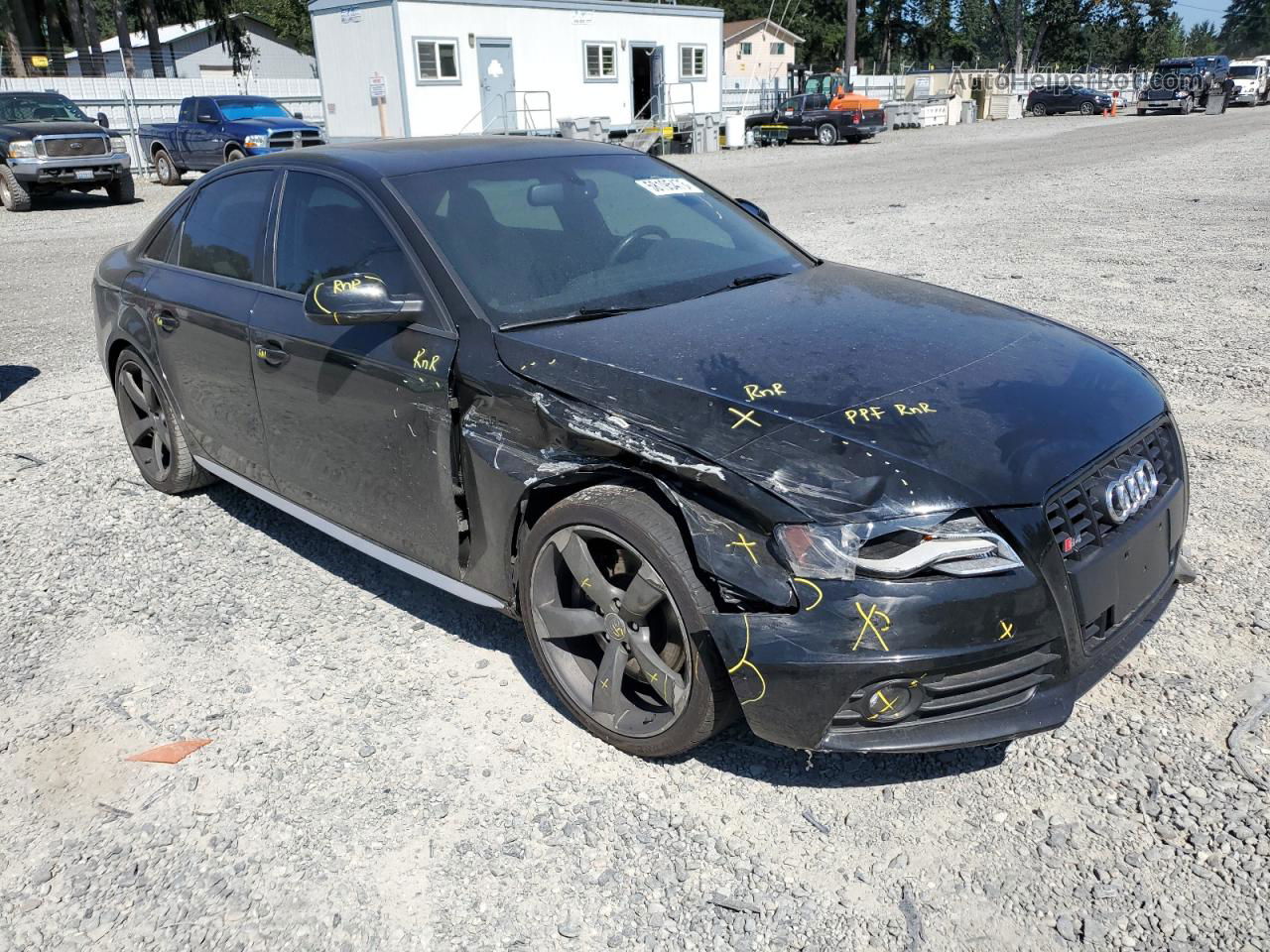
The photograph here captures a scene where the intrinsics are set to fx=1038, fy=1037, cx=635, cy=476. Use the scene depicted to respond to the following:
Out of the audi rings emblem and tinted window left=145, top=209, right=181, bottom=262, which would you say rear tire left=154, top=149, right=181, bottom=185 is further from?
the audi rings emblem

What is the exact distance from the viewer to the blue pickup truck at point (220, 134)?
19703 millimetres

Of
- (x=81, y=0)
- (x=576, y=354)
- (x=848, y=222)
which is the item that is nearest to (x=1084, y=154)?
(x=848, y=222)

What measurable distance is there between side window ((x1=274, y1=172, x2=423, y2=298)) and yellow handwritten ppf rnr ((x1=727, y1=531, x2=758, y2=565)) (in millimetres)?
1460

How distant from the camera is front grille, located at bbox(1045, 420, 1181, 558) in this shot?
2.55 meters

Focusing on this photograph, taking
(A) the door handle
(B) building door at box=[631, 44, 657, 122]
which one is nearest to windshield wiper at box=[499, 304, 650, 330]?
(A) the door handle

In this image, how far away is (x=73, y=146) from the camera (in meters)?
17.8

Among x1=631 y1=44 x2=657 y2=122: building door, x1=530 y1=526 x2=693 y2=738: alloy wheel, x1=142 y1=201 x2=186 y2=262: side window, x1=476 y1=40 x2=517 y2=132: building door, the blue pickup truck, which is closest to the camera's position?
x1=530 y1=526 x2=693 y2=738: alloy wheel

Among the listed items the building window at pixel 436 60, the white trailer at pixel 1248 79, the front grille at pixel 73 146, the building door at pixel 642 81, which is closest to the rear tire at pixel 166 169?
the front grille at pixel 73 146

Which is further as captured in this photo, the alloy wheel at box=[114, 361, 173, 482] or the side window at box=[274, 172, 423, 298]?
the alloy wheel at box=[114, 361, 173, 482]

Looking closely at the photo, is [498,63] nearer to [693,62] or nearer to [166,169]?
[693,62]

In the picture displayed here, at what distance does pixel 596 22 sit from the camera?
1183 inches

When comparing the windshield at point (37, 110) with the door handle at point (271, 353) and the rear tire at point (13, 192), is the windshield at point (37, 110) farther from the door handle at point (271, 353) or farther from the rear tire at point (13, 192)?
the door handle at point (271, 353)

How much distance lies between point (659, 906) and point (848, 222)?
12.2m

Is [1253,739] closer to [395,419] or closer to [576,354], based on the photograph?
[576,354]
